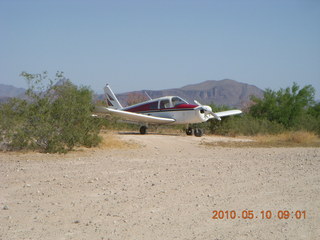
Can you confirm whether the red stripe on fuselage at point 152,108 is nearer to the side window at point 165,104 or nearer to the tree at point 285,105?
the side window at point 165,104

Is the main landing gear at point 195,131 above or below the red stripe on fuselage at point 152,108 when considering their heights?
below

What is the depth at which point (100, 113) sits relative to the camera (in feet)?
49.4

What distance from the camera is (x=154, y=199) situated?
5.87m

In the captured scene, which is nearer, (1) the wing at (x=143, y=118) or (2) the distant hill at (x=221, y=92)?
(1) the wing at (x=143, y=118)

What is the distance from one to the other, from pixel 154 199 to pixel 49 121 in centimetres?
715

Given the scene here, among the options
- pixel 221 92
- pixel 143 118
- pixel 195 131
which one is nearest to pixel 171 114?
pixel 195 131

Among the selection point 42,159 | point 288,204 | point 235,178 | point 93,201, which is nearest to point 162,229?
point 93,201

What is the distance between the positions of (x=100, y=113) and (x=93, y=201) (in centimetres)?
948

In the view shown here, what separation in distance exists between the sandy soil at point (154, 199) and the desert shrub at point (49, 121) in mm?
1960

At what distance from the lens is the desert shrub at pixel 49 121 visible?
465 inches

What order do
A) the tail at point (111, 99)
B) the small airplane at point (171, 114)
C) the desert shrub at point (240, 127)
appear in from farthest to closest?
the tail at point (111, 99), the desert shrub at point (240, 127), the small airplane at point (171, 114)

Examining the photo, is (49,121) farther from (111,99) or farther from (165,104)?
(111,99)

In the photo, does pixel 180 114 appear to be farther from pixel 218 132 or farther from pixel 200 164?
pixel 200 164
